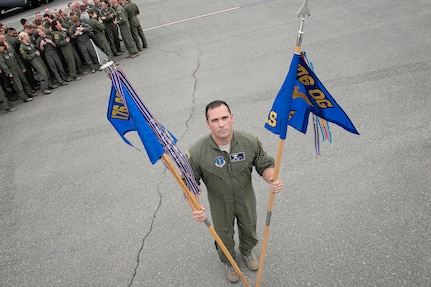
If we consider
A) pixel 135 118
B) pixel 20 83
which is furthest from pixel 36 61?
pixel 135 118

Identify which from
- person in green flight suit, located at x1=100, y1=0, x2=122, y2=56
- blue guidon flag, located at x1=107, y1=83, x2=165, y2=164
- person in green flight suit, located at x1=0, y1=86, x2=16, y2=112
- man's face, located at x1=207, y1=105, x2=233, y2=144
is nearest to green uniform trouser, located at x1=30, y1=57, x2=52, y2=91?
person in green flight suit, located at x1=0, y1=86, x2=16, y2=112

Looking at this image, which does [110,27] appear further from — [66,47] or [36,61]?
[36,61]

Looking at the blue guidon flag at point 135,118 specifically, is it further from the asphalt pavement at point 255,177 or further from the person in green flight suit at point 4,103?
the person in green flight suit at point 4,103

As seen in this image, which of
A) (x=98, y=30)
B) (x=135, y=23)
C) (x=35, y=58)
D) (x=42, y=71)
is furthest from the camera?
(x=135, y=23)

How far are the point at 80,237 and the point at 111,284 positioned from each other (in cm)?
98

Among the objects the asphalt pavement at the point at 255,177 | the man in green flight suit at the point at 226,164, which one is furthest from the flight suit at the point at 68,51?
the man in green flight suit at the point at 226,164

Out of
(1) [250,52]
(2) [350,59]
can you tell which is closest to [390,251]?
(2) [350,59]

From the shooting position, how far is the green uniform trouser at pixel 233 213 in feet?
9.22

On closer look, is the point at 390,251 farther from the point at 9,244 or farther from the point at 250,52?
the point at 250,52

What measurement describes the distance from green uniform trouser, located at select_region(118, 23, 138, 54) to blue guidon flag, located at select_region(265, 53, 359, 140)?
26.9ft

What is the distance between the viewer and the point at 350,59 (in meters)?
6.84

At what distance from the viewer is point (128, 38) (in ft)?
31.4

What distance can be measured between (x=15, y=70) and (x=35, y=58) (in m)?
0.61

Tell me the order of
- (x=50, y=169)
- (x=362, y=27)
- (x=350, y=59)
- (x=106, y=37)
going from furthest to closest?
(x=106, y=37)
(x=362, y=27)
(x=350, y=59)
(x=50, y=169)
